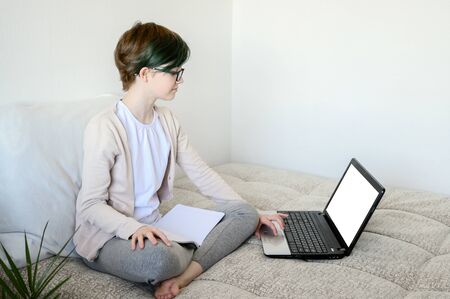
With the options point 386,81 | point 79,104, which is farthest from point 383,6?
point 79,104

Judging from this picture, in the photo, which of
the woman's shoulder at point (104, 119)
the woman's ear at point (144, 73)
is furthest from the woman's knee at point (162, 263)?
the woman's ear at point (144, 73)

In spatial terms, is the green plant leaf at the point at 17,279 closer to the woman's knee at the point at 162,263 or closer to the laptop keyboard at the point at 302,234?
the woman's knee at the point at 162,263

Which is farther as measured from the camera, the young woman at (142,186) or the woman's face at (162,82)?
the woman's face at (162,82)

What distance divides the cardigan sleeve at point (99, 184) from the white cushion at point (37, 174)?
0.07 meters

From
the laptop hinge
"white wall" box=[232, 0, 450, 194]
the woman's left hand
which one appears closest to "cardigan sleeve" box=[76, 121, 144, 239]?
the woman's left hand

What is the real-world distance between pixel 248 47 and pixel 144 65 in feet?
3.57

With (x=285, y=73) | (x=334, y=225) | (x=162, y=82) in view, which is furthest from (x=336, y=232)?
(x=285, y=73)

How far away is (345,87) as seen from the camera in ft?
6.65

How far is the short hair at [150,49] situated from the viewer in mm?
1282

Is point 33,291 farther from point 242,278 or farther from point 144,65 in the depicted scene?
point 144,65

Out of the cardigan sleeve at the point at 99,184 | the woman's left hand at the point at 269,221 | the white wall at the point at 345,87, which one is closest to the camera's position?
the cardigan sleeve at the point at 99,184

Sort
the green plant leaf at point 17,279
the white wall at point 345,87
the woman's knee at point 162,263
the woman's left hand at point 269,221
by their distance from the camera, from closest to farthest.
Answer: the green plant leaf at point 17,279
the woman's knee at point 162,263
the woman's left hand at point 269,221
the white wall at point 345,87

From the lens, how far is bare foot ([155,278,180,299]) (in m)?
1.09

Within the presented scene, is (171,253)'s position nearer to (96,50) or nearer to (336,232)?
(336,232)
